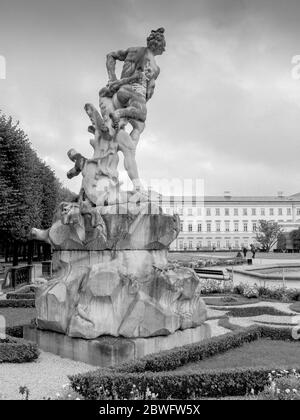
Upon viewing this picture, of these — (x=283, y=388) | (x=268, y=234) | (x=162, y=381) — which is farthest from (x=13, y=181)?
(x=268, y=234)

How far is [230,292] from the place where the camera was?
17.8 meters

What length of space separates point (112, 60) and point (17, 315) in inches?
288

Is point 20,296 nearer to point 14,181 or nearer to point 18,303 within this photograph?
point 18,303

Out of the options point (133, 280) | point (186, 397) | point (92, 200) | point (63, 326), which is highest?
point (92, 200)

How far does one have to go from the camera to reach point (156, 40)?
31.7ft

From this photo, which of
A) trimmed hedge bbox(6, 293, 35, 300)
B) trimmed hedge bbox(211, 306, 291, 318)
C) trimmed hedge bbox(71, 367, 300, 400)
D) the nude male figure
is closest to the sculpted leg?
the nude male figure

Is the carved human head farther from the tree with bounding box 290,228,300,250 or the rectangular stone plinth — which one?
the tree with bounding box 290,228,300,250

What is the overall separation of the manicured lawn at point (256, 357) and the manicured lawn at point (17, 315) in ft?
17.7

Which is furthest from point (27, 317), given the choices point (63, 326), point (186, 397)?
point (186, 397)

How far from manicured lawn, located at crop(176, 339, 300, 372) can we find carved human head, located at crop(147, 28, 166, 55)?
639cm

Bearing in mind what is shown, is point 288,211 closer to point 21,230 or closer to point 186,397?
point 21,230

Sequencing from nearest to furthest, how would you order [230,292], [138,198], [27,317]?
[138,198] < [27,317] < [230,292]

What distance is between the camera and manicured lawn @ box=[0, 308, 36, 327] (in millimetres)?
11367
